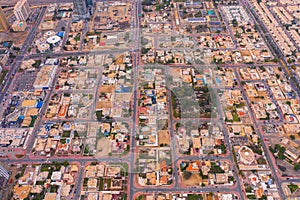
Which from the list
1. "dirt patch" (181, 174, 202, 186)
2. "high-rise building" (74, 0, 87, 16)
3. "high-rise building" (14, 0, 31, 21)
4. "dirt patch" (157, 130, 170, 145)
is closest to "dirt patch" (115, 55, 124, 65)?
"dirt patch" (157, 130, 170, 145)

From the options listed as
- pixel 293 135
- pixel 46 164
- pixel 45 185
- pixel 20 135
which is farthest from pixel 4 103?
pixel 293 135

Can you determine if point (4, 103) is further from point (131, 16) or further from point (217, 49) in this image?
point (217, 49)

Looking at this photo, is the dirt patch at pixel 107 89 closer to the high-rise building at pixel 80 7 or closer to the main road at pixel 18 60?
the main road at pixel 18 60

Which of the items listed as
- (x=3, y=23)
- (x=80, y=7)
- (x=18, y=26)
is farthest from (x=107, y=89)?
(x=3, y=23)

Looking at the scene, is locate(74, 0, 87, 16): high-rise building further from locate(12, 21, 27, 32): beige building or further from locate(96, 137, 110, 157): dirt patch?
locate(96, 137, 110, 157): dirt patch

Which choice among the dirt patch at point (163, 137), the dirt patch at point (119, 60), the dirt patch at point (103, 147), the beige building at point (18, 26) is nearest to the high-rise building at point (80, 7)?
the beige building at point (18, 26)

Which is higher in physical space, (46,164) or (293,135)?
(293,135)

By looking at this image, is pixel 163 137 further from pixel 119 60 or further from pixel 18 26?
pixel 18 26
